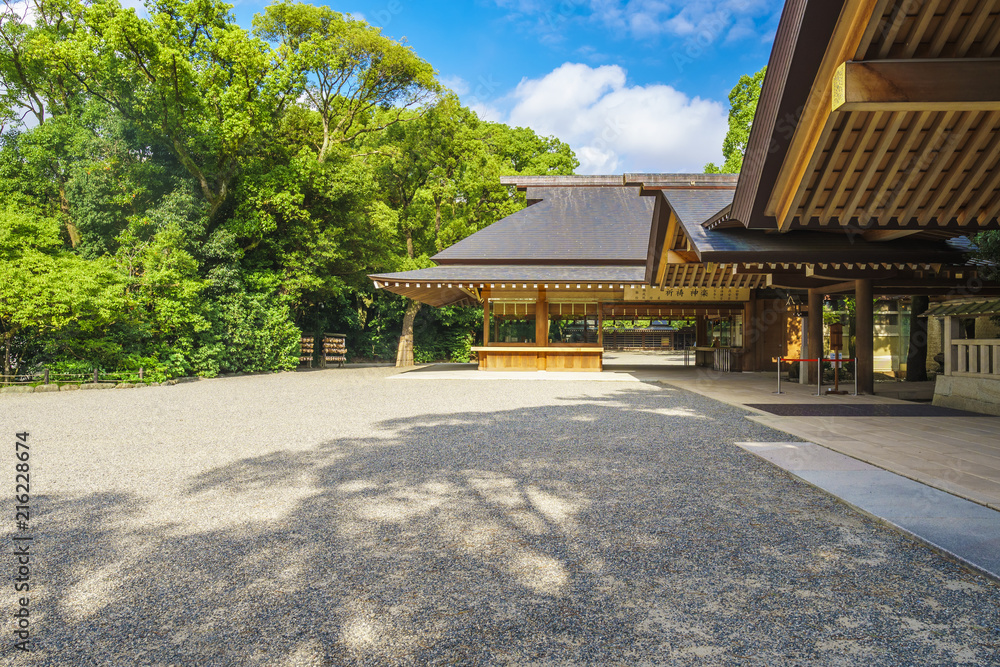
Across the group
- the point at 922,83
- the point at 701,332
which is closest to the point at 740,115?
the point at 701,332

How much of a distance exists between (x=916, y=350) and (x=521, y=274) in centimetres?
963

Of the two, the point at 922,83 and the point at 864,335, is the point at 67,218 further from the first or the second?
the point at 864,335

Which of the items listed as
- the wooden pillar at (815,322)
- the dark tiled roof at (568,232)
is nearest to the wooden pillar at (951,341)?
the wooden pillar at (815,322)

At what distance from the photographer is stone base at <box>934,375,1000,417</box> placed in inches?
271

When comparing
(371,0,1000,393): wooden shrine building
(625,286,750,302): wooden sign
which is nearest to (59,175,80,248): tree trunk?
(371,0,1000,393): wooden shrine building

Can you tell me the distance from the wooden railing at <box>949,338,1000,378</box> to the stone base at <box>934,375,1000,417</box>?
0.32ft

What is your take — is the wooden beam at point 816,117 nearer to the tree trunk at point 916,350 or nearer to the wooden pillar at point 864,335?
the wooden pillar at point 864,335

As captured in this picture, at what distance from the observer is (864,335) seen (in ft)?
29.6

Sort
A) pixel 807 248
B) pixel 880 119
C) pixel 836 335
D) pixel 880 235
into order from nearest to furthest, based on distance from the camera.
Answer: pixel 880 119, pixel 807 248, pixel 880 235, pixel 836 335

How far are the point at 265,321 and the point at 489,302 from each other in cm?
646

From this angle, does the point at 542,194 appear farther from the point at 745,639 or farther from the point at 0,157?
the point at 745,639

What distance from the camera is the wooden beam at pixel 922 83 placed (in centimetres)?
335

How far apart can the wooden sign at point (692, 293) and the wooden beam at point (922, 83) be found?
11.8 metres

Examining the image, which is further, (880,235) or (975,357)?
(880,235)
